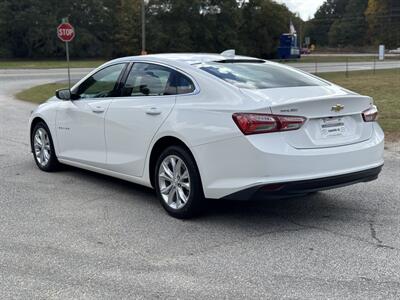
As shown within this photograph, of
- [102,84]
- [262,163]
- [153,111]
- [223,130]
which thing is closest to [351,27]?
[102,84]

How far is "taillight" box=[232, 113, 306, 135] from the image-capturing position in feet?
15.5

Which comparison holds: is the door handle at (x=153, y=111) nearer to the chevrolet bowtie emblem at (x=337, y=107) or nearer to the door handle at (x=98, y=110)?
the door handle at (x=98, y=110)

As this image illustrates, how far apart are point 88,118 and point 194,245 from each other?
255 cm

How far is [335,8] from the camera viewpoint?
167875 millimetres

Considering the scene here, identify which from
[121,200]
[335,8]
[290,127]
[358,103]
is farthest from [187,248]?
[335,8]

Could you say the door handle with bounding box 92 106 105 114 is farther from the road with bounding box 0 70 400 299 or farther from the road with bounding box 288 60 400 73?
the road with bounding box 288 60 400 73

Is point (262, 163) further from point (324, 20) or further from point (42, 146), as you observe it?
point (324, 20)

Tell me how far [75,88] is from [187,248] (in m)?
3.22

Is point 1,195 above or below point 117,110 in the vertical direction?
below

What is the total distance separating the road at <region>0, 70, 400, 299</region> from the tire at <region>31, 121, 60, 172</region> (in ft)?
2.10

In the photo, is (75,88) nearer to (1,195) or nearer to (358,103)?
(1,195)

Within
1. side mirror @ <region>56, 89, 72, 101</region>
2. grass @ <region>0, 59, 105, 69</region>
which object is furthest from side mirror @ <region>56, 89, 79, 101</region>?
grass @ <region>0, 59, 105, 69</region>

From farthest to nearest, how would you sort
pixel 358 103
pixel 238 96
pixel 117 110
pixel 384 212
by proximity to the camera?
pixel 117 110, pixel 384 212, pixel 358 103, pixel 238 96

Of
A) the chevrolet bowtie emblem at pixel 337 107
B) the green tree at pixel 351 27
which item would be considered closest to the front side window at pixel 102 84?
the chevrolet bowtie emblem at pixel 337 107
